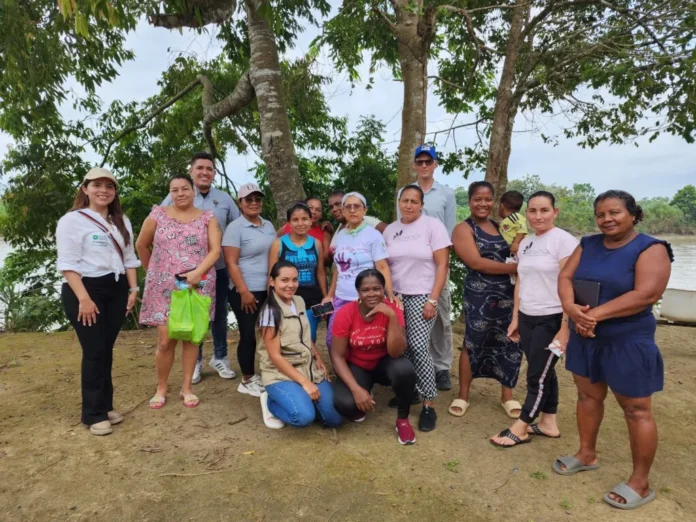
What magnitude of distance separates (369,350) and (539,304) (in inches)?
45.1

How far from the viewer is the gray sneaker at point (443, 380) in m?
3.81

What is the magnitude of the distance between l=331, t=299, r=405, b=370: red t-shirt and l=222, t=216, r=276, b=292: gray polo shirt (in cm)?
82

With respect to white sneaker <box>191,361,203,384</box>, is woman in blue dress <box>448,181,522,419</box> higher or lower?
higher

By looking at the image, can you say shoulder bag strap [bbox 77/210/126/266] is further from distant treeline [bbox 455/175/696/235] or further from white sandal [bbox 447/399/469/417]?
distant treeline [bbox 455/175/696/235]

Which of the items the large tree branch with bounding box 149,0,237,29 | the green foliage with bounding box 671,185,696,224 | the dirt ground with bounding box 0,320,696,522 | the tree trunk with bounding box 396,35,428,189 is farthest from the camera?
the green foliage with bounding box 671,185,696,224

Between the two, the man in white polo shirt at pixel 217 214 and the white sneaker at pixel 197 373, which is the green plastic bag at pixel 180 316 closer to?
the man in white polo shirt at pixel 217 214

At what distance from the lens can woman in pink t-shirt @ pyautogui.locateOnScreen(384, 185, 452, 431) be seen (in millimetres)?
3113

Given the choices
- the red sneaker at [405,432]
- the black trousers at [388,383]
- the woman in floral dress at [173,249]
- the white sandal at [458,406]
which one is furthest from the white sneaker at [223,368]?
the white sandal at [458,406]

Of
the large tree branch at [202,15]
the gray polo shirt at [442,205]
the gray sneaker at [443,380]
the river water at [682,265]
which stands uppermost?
the large tree branch at [202,15]

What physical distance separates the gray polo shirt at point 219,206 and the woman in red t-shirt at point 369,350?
131 cm

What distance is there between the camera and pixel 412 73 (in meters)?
4.84

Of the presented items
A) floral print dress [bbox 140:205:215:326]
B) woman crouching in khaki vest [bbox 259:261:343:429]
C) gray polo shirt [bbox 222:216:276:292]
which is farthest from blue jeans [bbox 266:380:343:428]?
floral print dress [bbox 140:205:215:326]

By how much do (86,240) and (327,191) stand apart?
5.00 m

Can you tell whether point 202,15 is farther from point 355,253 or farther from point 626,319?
point 626,319
